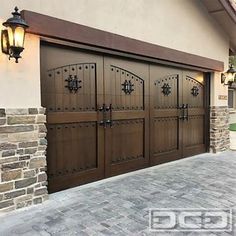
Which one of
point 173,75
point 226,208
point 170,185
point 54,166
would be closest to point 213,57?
point 173,75

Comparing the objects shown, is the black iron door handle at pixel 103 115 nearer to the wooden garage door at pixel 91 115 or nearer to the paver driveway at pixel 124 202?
the wooden garage door at pixel 91 115

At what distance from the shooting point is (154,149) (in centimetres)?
538

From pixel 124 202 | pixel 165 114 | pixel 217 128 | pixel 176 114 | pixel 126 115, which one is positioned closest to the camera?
pixel 124 202

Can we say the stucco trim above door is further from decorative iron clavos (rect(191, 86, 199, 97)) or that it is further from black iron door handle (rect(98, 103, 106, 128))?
black iron door handle (rect(98, 103, 106, 128))

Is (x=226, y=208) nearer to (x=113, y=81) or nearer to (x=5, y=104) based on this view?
(x=113, y=81)

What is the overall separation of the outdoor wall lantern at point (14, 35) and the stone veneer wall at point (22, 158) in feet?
2.27

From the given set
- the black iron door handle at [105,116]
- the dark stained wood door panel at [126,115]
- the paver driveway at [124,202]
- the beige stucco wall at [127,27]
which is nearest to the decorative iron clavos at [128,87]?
the dark stained wood door panel at [126,115]

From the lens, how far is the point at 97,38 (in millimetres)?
3982

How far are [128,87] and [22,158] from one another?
7.70 feet

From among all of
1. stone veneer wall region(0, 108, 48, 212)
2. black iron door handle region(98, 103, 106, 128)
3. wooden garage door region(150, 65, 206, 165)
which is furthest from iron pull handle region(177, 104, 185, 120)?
stone veneer wall region(0, 108, 48, 212)

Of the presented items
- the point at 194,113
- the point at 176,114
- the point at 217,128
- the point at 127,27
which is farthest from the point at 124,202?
the point at 217,128

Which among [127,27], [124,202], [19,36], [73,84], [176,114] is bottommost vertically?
[124,202]

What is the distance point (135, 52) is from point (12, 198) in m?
2.98

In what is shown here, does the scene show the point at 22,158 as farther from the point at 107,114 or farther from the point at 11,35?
the point at 107,114
